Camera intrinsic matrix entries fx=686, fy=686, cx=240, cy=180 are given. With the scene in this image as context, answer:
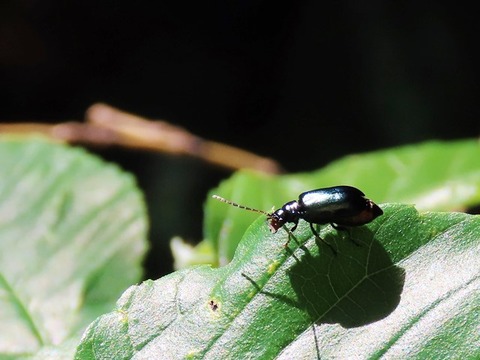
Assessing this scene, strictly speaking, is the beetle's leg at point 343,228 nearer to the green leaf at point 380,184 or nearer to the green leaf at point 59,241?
the green leaf at point 380,184

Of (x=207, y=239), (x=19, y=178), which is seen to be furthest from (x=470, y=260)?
(x=19, y=178)

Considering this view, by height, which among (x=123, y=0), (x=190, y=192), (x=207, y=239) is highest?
(x=123, y=0)

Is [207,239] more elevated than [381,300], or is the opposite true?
[207,239]

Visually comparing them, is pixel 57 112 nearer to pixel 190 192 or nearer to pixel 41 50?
pixel 41 50

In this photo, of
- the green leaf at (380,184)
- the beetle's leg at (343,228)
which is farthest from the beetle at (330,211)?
the green leaf at (380,184)

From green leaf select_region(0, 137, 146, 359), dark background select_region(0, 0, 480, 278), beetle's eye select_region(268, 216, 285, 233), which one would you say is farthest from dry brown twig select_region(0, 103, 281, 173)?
beetle's eye select_region(268, 216, 285, 233)

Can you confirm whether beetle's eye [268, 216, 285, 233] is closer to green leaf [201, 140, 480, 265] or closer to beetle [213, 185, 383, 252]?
beetle [213, 185, 383, 252]
